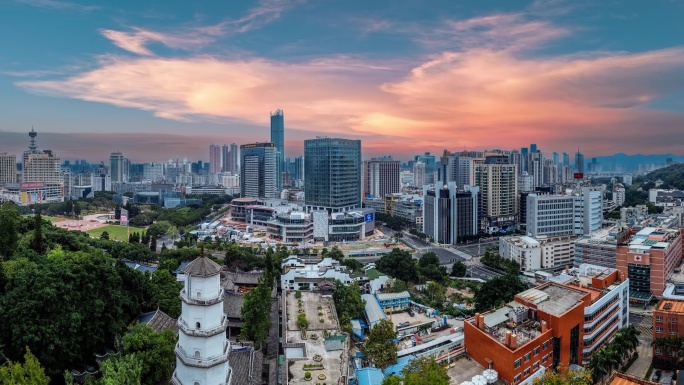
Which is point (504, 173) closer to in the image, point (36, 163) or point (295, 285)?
point (295, 285)

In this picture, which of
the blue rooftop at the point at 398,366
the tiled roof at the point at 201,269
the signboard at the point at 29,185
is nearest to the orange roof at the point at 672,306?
the blue rooftop at the point at 398,366

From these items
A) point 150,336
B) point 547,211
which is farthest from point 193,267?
point 547,211

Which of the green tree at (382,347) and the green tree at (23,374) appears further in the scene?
the green tree at (382,347)

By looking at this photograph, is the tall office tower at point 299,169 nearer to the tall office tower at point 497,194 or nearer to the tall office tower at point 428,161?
the tall office tower at point 428,161

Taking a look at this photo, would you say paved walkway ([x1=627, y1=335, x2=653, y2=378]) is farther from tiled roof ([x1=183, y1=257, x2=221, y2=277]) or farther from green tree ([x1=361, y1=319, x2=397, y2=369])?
tiled roof ([x1=183, y1=257, x2=221, y2=277])

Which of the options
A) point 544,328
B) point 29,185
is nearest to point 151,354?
point 544,328
